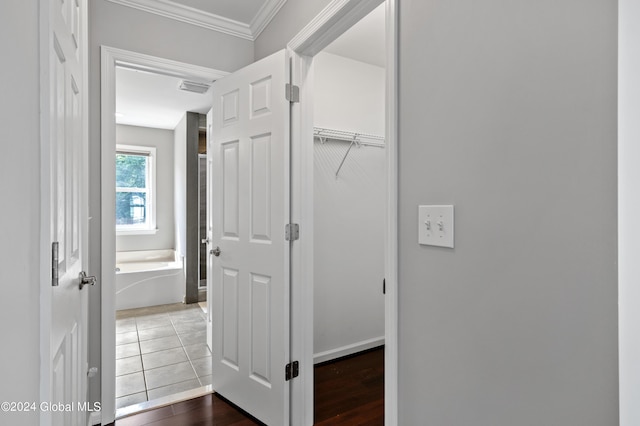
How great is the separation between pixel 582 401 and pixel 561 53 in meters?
0.76

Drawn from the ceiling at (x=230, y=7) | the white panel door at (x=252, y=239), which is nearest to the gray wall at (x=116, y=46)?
the ceiling at (x=230, y=7)

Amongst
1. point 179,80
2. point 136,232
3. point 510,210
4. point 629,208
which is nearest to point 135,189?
point 136,232

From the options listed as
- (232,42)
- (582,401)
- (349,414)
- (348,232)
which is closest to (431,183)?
(582,401)

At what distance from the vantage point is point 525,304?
0.78m

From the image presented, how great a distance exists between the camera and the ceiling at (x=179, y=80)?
2.15 meters

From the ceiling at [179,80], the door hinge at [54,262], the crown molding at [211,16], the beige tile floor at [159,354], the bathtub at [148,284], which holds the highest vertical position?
the ceiling at [179,80]

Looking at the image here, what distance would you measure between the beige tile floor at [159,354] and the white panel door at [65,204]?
1.09 m

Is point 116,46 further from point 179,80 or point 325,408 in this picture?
point 325,408

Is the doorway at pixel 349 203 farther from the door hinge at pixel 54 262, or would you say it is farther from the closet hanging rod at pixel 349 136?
the door hinge at pixel 54 262

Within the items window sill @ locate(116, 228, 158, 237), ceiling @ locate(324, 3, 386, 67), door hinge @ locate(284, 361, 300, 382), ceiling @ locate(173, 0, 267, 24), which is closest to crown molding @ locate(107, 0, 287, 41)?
ceiling @ locate(173, 0, 267, 24)

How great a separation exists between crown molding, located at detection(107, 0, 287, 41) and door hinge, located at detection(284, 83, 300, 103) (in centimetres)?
59

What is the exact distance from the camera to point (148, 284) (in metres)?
4.27

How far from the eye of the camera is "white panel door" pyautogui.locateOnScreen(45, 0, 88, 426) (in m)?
Answer: 0.76

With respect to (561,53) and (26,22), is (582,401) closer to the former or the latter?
(561,53)
